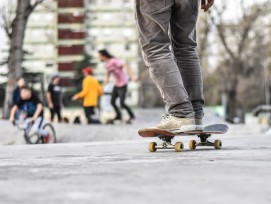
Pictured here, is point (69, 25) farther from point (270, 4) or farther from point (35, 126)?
point (35, 126)

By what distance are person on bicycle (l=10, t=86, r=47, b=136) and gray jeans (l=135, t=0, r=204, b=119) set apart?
22.8 ft

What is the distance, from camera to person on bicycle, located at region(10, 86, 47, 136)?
11719 millimetres

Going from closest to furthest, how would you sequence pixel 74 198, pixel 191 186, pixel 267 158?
pixel 74 198 → pixel 191 186 → pixel 267 158

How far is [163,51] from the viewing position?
486 cm

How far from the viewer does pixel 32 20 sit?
294 ft

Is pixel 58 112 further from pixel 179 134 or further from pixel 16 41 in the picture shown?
pixel 179 134

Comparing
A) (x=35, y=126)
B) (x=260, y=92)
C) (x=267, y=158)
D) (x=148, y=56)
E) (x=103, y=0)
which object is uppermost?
(x=103, y=0)

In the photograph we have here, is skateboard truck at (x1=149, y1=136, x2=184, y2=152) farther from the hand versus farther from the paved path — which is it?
the hand

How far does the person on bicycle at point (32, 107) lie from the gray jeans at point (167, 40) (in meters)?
6.96

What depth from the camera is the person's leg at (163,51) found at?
4.81 m

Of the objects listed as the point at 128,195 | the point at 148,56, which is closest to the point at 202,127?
the point at 148,56

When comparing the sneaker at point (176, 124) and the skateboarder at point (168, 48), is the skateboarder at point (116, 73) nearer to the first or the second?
the skateboarder at point (168, 48)

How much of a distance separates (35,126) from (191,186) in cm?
982

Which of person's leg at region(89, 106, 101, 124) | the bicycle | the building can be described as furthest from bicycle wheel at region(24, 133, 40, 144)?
the building
